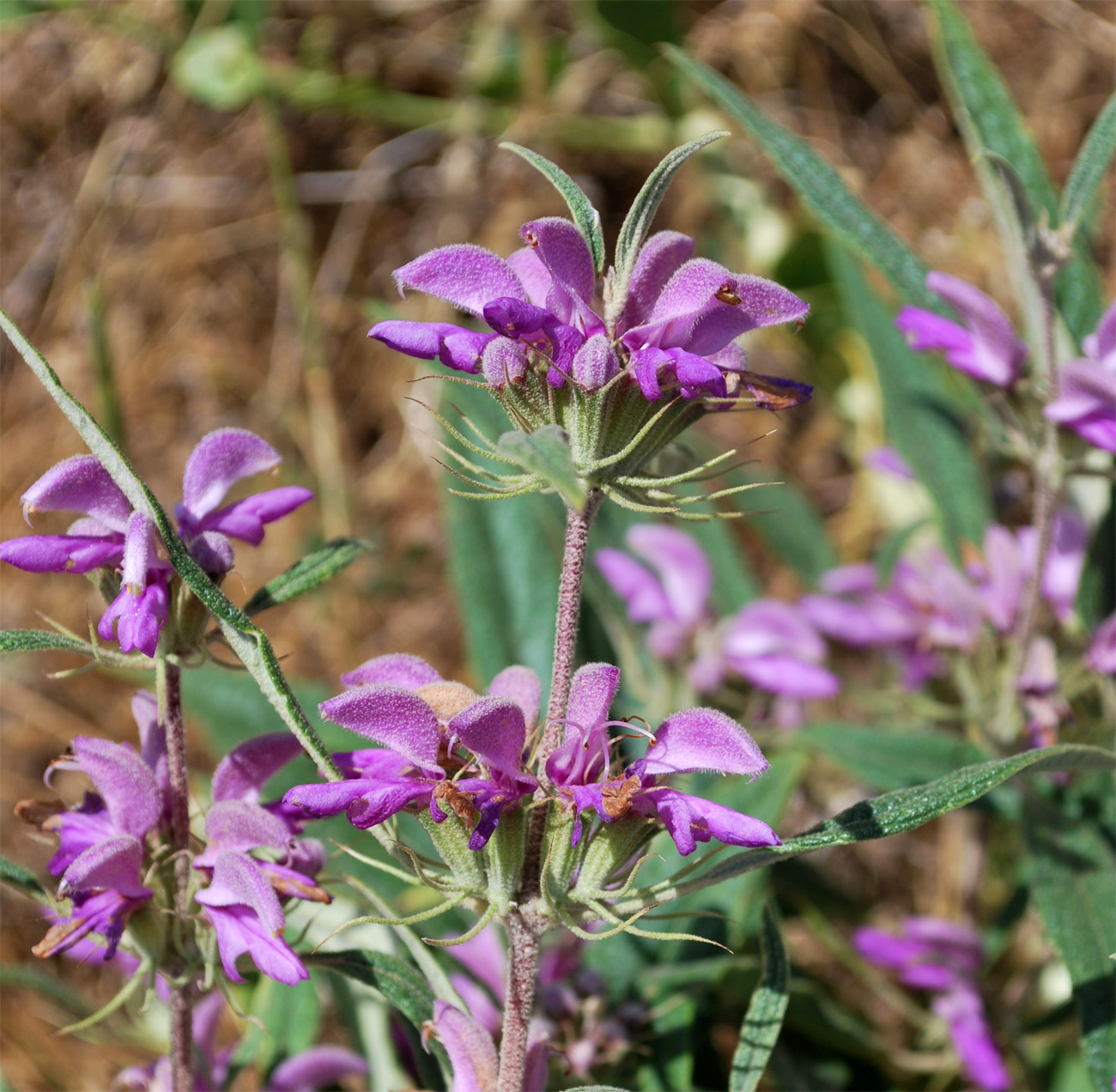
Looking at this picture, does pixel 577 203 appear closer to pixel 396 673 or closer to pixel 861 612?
pixel 396 673

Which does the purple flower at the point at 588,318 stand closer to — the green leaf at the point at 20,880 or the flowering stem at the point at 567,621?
the flowering stem at the point at 567,621

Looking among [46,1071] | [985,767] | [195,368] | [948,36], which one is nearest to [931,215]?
[948,36]

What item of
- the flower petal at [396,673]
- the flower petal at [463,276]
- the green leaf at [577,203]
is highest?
the green leaf at [577,203]

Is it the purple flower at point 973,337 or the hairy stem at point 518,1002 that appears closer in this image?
the hairy stem at point 518,1002

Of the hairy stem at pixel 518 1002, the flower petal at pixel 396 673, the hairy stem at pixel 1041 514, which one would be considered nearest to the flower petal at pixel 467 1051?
the hairy stem at pixel 518 1002

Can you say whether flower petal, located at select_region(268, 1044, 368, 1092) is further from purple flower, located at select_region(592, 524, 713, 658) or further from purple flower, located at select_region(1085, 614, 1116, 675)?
purple flower, located at select_region(1085, 614, 1116, 675)

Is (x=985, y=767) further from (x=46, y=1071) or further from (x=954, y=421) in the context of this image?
(x=46, y=1071)

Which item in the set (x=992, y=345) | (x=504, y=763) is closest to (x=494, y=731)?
(x=504, y=763)
